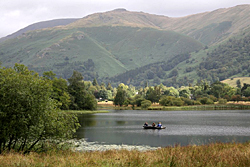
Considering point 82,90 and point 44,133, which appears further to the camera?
point 82,90

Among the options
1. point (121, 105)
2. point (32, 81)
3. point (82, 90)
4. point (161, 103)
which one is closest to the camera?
point (32, 81)

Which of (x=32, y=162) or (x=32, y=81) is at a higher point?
(x=32, y=81)

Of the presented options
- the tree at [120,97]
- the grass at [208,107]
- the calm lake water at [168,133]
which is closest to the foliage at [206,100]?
the grass at [208,107]

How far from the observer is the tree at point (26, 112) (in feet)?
99.8

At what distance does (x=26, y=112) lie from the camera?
31.1m

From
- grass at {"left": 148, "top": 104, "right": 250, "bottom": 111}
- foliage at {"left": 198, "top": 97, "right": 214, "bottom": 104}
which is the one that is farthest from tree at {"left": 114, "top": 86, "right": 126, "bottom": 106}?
foliage at {"left": 198, "top": 97, "right": 214, "bottom": 104}

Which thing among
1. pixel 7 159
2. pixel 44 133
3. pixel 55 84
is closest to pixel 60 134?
pixel 44 133

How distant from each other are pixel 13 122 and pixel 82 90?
372 ft

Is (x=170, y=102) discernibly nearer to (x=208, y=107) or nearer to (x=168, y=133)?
(x=208, y=107)

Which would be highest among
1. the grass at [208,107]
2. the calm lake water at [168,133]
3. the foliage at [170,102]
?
the foliage at [170,102]

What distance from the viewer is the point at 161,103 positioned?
179625 mm

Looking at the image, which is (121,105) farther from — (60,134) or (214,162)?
(214,162)

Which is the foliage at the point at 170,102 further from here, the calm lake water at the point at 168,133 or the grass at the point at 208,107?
the calm lake water at the point at 168,133

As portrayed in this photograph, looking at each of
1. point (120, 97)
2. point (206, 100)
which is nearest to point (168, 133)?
point (120, 97)
